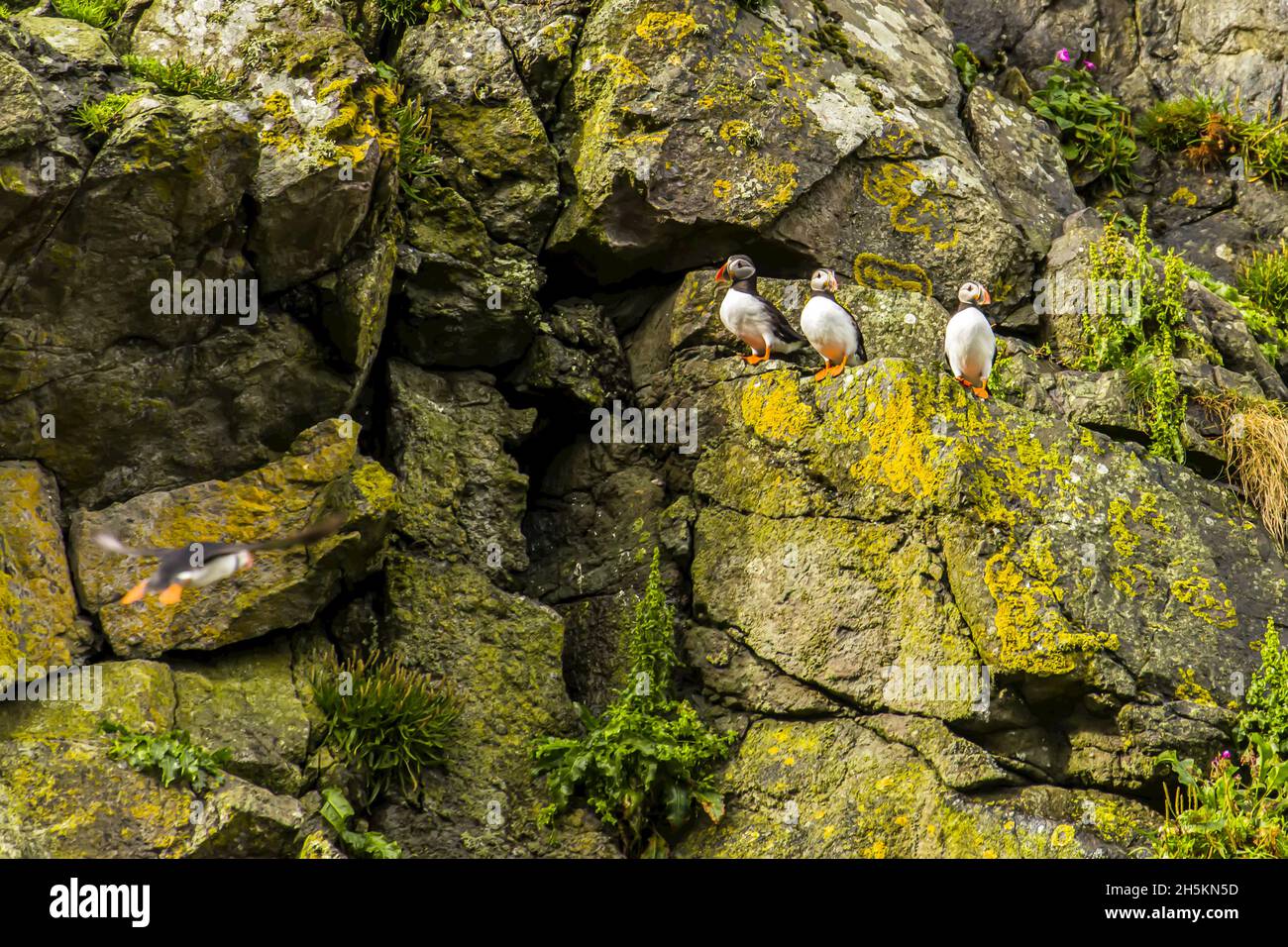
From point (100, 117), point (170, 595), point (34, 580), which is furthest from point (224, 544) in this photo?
point (100, 117)

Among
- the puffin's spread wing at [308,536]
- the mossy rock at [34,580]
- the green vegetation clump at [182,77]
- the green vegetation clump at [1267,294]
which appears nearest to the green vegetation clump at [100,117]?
the green vegetation clump at [182,77]

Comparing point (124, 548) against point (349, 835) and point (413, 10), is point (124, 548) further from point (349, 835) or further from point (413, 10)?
point (413, 10)

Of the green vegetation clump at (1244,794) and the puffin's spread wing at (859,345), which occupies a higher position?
the puffin's spread wing at (859,345)

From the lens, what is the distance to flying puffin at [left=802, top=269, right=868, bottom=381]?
8797mm

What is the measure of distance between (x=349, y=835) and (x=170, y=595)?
180cm

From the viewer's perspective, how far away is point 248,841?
6.76m

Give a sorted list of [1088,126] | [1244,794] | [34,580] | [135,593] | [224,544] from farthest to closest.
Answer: [1088,126]
[224,544]
[135,593]
[34,580]
[1244,794]

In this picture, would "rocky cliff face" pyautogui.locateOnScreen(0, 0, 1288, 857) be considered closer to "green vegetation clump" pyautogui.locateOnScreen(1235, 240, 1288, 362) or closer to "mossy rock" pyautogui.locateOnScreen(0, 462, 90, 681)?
"mossy rock" pyautogui.locateOnScreen(0, 462, 90, 681)

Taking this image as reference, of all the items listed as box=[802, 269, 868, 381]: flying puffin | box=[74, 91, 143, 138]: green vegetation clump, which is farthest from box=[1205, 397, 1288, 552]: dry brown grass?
box=[74, 91, 143, 138]: green vegetation clump

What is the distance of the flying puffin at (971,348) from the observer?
8570mm

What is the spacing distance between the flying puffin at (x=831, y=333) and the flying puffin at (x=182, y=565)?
148 inches

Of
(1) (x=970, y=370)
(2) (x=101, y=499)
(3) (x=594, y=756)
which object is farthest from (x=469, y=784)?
(1) (x=970, y=370)

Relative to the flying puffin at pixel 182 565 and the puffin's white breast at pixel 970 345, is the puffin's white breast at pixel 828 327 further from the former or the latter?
the flying puffin at pixel 182 565

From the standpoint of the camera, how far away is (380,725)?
779 cm
